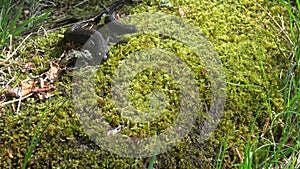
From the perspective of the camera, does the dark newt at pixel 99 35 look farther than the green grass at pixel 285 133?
Yes

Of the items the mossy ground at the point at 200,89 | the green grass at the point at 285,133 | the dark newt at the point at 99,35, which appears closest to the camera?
the mossy ground at the point at 200,89

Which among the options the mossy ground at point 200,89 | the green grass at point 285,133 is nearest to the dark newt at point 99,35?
the mossy ground at point 200,89

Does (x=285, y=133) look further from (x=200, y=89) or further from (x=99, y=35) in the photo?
(x=99, y=35)

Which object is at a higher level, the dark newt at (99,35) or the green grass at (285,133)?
the dark newt at (99,35)

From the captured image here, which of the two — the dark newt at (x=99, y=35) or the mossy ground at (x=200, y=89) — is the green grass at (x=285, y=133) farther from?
the dark newt at (x=99, y=35)

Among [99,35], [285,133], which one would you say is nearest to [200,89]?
[285,133]

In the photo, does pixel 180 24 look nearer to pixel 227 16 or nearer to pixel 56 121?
pixel 227 16

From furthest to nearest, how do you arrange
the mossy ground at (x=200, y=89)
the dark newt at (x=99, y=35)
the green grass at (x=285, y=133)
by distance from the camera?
the dark newt at (x=99, y=35) < the green grass at (x=285, y=133) < the mossy ground at (x=200, y=89)

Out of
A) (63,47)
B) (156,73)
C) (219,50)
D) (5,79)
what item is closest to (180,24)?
(219,50)
